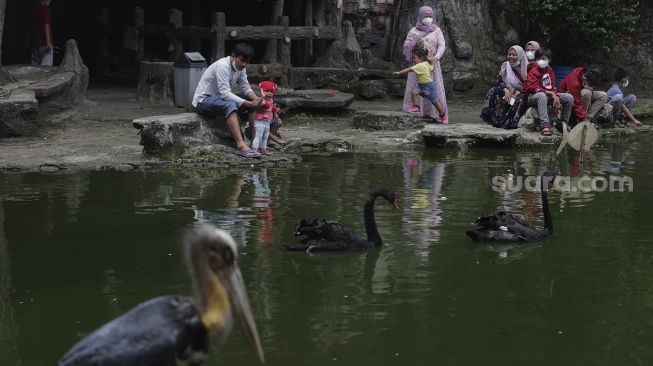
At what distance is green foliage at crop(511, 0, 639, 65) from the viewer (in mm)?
20703

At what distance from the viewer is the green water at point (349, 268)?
7137 mm

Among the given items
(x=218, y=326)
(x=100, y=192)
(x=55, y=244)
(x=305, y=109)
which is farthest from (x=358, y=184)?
(x=218, y=326)

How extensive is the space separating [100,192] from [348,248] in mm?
3595

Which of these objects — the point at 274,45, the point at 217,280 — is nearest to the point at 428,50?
the point at 274,45

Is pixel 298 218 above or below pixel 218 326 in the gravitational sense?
below

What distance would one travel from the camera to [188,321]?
4.79 meters

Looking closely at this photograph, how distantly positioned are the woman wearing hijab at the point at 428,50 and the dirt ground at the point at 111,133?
54 cm

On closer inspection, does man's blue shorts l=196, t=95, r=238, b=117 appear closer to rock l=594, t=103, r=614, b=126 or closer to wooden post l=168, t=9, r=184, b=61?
wooden post l=168, t=9, r=184, b=61

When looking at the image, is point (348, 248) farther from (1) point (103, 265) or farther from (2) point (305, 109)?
(2) point (305, 109)

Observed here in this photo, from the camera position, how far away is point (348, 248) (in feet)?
30.9

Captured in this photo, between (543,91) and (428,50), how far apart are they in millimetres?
1859

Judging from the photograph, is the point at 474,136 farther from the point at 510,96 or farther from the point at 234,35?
the point at 234,35

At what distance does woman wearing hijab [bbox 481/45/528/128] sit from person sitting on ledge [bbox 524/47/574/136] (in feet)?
0.46

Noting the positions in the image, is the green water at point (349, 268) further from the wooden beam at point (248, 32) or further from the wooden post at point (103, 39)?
the wooden post at point (103, 39)
